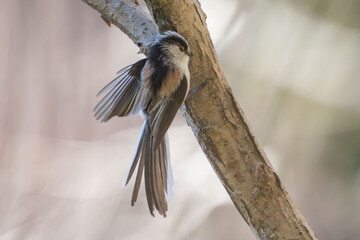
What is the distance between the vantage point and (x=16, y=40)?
1.53 m

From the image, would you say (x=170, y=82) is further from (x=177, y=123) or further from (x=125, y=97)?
(x=177, y=123)

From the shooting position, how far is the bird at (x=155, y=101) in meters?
0.86

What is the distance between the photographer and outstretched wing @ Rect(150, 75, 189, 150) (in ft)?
2.75

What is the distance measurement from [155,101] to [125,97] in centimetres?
10

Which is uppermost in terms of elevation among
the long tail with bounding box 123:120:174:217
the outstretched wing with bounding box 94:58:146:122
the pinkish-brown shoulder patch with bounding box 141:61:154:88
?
the pinkish-brown shoulder patch with bounding box 141:61:154:88

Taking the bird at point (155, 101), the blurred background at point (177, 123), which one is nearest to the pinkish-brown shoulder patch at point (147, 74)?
the bird at point (155, 101)

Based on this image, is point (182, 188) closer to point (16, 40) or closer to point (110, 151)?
point (110, 151)

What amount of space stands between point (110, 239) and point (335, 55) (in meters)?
1.19

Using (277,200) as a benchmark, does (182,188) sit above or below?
below

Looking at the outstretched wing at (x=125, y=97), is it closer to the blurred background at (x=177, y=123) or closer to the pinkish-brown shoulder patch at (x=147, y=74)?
the pinkish-brown shoulder patch at (x=147, y=74)

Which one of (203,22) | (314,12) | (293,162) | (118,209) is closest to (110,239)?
(118,209)

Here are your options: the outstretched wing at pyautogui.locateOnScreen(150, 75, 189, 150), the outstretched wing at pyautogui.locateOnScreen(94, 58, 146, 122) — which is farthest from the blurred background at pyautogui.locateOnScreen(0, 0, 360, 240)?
the outstretched wing at pyautogui.locateOnScreen(150, 75, 189, 150)

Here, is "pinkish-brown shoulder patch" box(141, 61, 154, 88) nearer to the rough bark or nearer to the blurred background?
the rough bark

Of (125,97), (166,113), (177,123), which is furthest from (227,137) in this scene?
(177,123)
